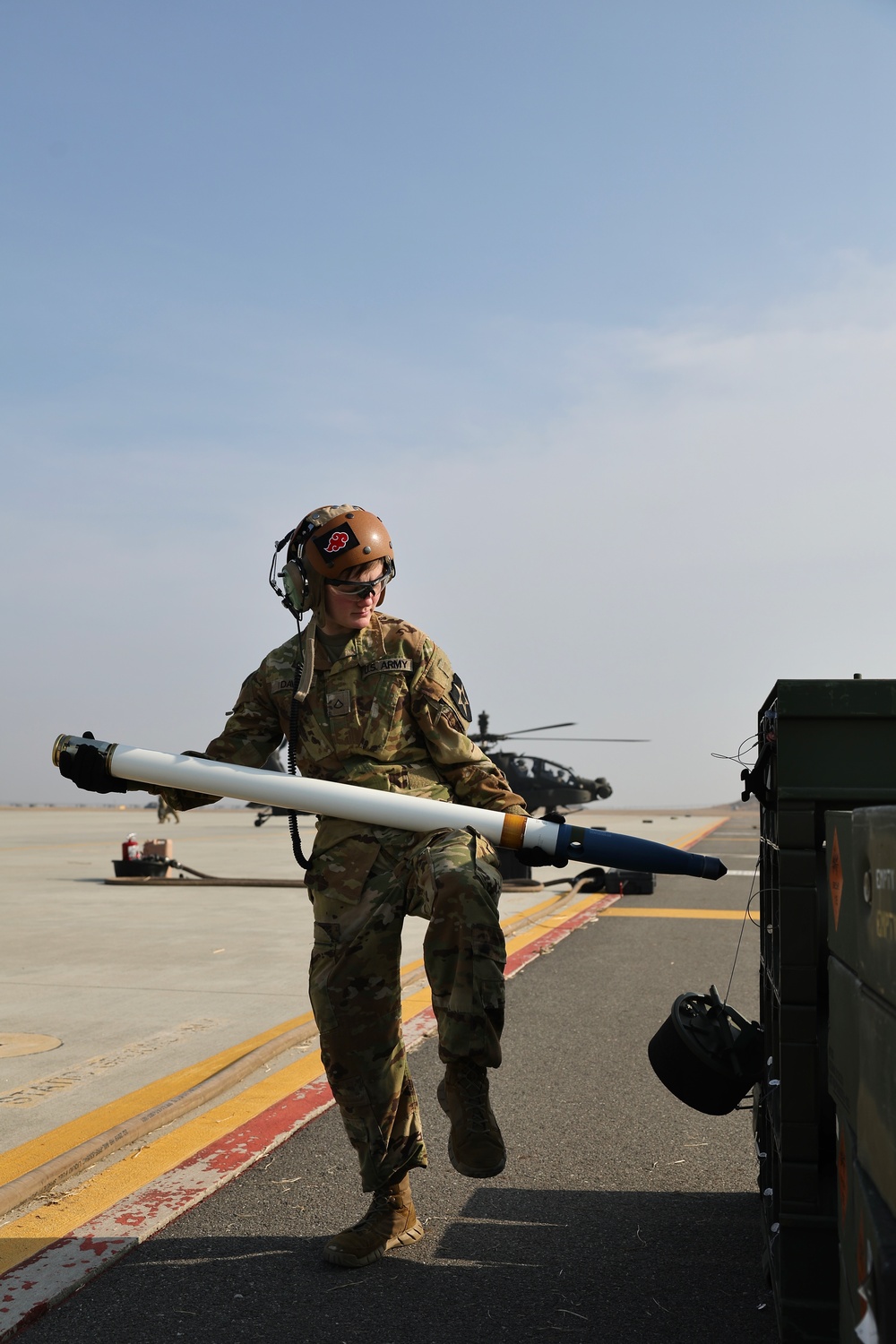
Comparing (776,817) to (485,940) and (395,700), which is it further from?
(395,700)

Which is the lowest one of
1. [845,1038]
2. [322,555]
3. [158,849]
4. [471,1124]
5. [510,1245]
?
[510,1245]

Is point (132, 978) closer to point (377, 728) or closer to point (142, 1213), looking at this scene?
point (142, 1213)

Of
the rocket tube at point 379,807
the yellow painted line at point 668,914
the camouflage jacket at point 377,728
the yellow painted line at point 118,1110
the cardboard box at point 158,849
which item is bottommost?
the yellow painted line at point 668,914

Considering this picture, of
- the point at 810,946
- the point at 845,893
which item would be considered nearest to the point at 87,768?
the point at 810,946

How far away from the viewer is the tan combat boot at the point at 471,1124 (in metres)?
3.09

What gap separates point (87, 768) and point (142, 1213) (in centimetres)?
149

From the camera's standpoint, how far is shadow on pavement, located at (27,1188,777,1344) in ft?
A: 10.00

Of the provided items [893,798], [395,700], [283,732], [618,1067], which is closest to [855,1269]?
Result: [893,798]

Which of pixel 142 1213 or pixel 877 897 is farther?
pixel 142 1213

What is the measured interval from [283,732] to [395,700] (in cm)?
47

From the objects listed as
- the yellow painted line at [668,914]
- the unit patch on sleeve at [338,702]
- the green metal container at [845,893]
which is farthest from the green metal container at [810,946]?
Result: the yellow painted line at [668,914]

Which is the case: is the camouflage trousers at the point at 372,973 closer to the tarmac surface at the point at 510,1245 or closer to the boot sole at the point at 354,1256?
the boot sole at the point at 354,1256

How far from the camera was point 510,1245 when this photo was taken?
12.0 feet

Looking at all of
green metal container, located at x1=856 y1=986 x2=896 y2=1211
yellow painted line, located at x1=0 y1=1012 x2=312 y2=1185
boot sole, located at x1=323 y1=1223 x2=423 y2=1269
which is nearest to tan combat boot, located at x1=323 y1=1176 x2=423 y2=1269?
boot sole, located at x1=323 y1=1223 x2=423 y2=1269
